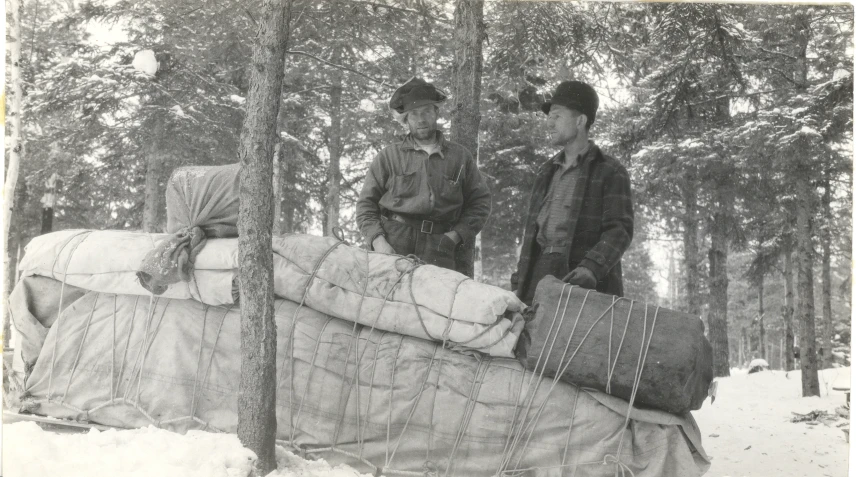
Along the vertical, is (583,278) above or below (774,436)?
above

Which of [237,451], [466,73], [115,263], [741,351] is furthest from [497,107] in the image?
[741,351]

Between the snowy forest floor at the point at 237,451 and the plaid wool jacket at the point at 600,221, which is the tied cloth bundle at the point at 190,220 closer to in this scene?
the snowy forest floor at the point at 237,451

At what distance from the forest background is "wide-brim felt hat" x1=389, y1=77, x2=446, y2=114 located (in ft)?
2.96

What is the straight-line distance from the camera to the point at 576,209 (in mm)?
3109

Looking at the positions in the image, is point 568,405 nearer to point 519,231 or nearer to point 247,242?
point 247,242

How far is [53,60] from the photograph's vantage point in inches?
199

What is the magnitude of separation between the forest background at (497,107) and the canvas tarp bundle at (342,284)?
0.47 metres

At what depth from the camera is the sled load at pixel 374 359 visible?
2420 mm

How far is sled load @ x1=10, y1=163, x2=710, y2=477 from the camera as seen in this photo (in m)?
2.42

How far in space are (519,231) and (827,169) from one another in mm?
5141

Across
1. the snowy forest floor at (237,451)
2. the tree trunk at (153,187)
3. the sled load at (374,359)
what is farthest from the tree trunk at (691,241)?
the tree trunk at (153,187)

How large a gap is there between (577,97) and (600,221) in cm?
67

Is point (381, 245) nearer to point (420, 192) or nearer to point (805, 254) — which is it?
point (420, 192)

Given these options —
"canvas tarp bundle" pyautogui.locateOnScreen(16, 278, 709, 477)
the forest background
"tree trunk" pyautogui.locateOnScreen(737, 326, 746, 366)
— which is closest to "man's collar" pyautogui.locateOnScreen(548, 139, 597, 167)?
"canvas tarp bundle" pyautogui.locateOnScreen(16, 278, 709, 477)
